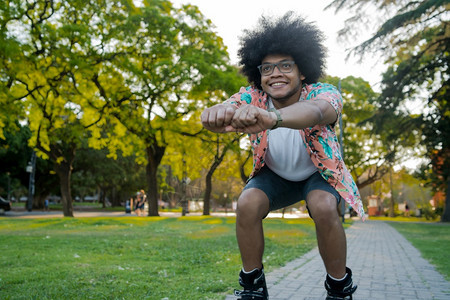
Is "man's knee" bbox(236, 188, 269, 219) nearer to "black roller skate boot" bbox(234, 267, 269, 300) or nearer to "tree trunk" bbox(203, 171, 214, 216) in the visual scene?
"black roller skate boot" bbox(234, 267, 269, 300)

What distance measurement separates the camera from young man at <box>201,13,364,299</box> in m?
2.70

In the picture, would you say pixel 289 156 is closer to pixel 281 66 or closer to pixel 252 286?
pixel 281 66

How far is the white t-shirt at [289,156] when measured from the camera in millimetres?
2916

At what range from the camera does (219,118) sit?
219 cm

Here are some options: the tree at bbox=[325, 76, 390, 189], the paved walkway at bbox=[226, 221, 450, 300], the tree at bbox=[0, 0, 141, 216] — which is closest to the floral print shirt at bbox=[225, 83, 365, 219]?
the paved walkway at bbox=[226, 221, 450, 300]

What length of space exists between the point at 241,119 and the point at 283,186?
1.04m

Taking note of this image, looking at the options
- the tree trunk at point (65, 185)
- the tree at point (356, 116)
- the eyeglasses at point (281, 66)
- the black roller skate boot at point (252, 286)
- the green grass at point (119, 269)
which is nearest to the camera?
the black roller skate boot at point (252, 286)

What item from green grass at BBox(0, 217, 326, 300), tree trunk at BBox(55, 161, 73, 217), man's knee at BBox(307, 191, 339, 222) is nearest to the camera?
man's knee at BBox(307, 191, 339, 222)

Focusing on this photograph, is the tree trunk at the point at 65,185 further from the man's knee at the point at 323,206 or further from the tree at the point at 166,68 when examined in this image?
the man's knee at the point at 323,206

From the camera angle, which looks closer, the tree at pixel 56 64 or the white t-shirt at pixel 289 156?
the white t-shirt at pixel 289 156

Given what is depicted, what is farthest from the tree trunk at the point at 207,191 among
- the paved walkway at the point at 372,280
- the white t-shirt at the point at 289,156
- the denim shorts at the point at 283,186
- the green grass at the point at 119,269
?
the white t-shirt at the point at 289,156

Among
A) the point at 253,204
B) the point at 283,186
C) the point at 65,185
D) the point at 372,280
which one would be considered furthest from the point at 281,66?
the point at 65,185

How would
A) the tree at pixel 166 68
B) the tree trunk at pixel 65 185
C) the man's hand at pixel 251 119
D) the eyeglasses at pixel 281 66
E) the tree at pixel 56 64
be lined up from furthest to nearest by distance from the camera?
the tree trunk at pixel 65 185 < the tree at pixel 166 68 < the tree at pixel 56 64 < the eyeglasses at pixel 281 66 < the man's hand at pixel 251 119

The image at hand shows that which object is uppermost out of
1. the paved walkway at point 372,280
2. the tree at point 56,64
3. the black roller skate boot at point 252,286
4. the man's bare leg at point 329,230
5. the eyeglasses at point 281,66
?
the tree at point 56,64
